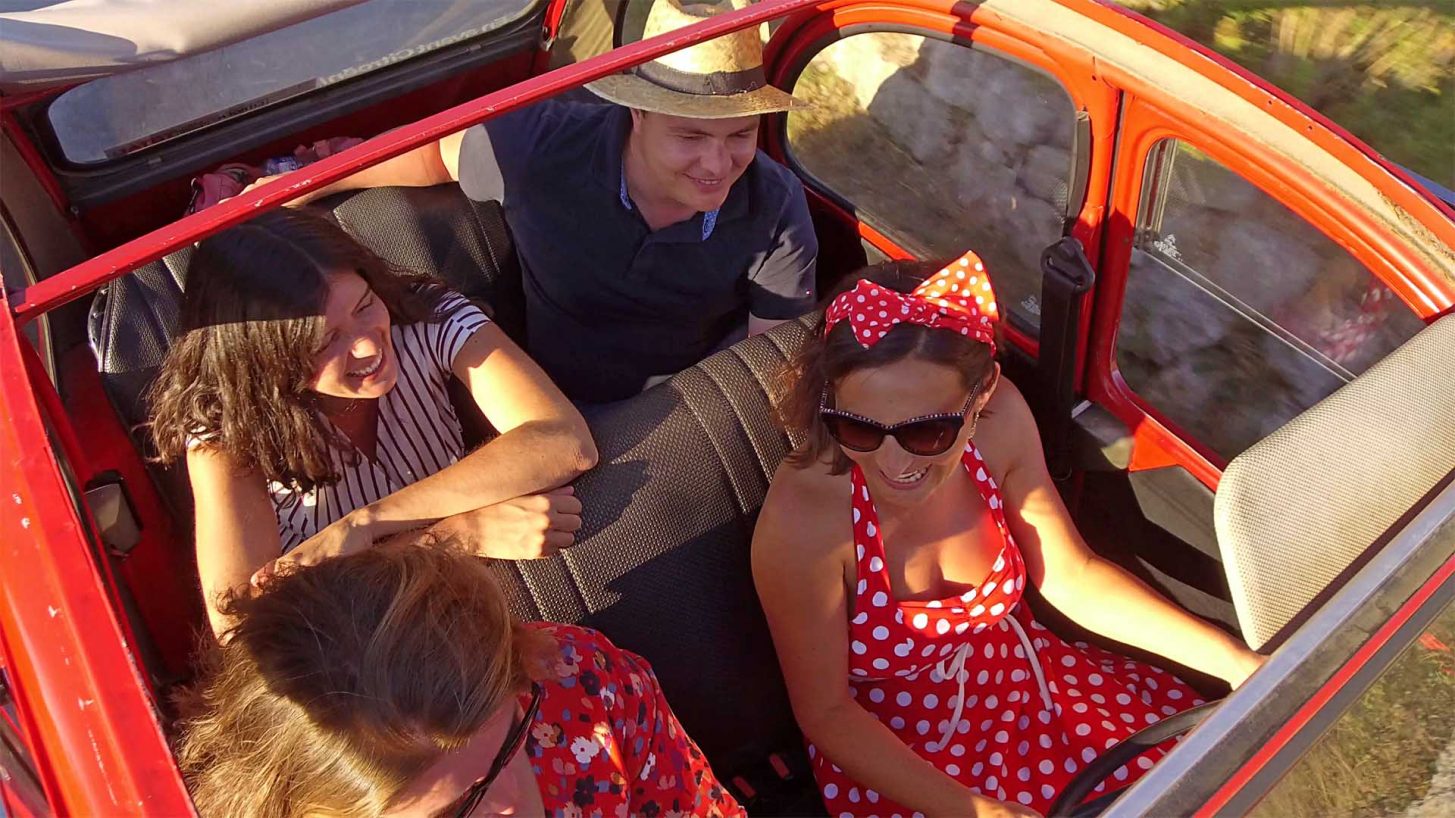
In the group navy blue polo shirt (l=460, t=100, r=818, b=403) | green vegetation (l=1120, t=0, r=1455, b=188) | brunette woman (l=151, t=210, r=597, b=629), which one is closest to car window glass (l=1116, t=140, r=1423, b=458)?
green vegetation (l=1120, t=0, r=1455, b=188)

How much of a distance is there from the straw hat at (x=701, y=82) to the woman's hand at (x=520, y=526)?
81 centimetres

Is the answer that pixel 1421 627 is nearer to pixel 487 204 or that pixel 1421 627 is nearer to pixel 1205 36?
pixel 487 204

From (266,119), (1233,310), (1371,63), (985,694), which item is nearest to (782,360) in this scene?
(985,694)

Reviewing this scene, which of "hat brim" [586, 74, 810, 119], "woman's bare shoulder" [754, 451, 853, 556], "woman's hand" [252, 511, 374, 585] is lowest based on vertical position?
"woman's bare shoulder" [754, 451, 853, 556]

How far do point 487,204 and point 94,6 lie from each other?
0.81 meters

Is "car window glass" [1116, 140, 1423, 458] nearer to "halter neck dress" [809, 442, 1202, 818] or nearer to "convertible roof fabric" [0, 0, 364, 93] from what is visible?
"halter neck dress" [809, 442, 1202, 818]

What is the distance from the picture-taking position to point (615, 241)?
2361mm

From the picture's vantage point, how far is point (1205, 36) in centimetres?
372

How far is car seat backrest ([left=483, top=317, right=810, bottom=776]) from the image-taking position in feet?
5.81

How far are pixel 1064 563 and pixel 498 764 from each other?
3.86ft

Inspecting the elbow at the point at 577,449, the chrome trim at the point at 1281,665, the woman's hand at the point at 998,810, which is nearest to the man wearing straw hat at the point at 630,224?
the elbow at the point at 577,449

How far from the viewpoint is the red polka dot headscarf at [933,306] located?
1.75 meters

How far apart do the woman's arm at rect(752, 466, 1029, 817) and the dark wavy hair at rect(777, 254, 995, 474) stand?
7 cm

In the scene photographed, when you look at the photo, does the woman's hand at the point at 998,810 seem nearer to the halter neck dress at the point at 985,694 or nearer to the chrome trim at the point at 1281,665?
the halter neck dress at the point at 985,694
